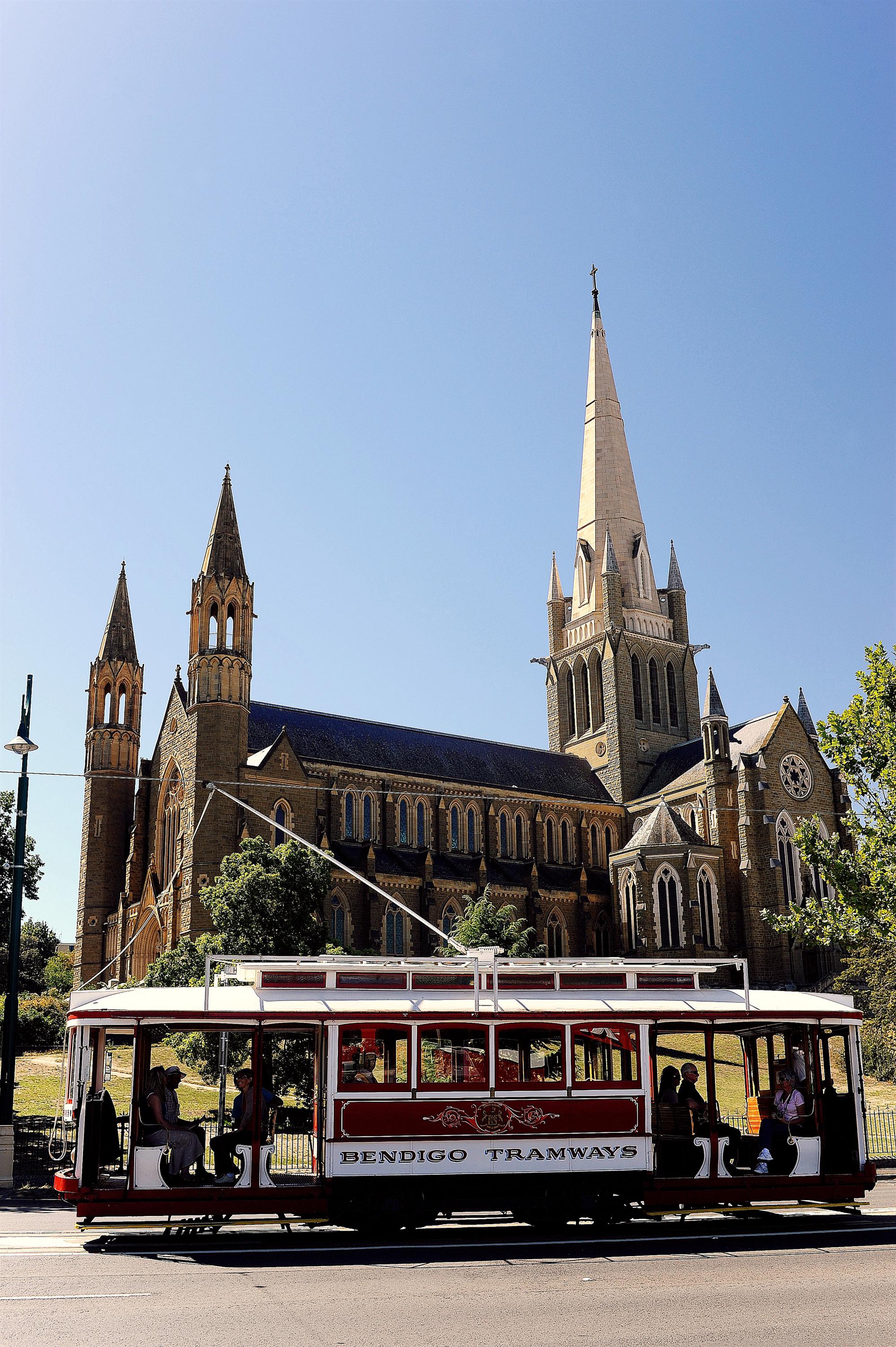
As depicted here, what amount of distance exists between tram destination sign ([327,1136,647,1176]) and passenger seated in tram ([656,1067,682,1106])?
0.79m

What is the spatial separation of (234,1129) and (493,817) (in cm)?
4705

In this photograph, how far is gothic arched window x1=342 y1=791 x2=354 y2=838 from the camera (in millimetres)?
54875

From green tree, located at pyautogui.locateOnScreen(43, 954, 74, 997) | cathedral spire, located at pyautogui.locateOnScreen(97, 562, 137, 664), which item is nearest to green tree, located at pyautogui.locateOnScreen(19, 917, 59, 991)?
green tree, located at pyautogui.locateOnScreen(43, 954, 74, 997)

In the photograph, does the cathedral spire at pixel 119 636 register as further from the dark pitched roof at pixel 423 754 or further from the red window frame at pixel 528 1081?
the red window frame at pixel 528 1081

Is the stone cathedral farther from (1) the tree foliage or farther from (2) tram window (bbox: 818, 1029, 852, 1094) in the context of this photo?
(2) tram window (bbox: 818, 1029, 852, 1094)

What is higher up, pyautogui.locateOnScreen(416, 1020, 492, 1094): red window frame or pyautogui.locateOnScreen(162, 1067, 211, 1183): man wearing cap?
pyautogui.locateOnScreen(416, 1020, 492, 1094): red window frame

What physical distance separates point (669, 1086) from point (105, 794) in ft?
144

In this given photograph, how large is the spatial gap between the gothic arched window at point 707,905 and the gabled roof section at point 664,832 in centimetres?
159

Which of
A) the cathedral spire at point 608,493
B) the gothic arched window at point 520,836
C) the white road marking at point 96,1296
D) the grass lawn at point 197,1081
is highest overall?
the cathedral spire at point 608,493

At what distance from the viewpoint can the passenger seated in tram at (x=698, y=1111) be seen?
47.6 ft

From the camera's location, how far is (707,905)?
→ 55594mm

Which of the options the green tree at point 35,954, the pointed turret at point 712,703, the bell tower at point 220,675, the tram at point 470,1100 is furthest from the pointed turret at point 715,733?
the tram at point 470,1100

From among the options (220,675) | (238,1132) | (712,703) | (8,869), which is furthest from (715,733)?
(238,1132)

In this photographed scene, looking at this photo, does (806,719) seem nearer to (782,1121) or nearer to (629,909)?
(629,909)
